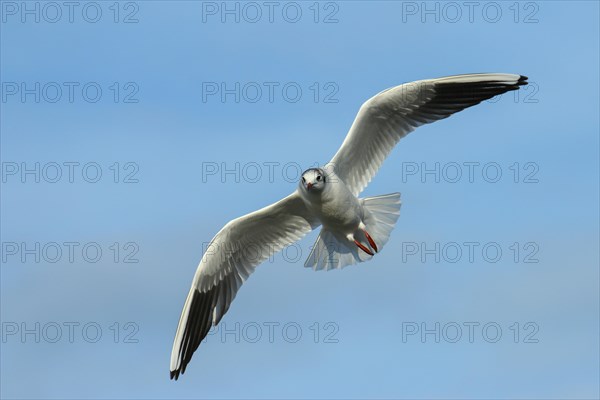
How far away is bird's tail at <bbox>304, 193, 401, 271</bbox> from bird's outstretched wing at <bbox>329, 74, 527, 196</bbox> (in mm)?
263

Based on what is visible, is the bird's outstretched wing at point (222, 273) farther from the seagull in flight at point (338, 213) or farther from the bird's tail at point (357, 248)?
the bird's tail at point (357, 248)

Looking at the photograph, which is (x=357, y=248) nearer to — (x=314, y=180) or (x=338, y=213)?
(x=338, y=213)

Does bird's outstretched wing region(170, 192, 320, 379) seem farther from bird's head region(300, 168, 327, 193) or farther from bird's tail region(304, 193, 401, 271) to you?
bird's head region(300, 168, 327, 193)

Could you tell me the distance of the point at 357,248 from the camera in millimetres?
10867

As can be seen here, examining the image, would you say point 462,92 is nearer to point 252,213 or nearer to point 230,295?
point 252,213

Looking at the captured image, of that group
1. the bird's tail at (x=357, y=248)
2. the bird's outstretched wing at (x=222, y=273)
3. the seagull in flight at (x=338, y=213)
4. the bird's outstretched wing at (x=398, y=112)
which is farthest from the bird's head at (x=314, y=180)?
the bird's outstretched wing at (x=222, y=273)

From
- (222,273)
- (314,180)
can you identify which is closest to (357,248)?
(314,180)

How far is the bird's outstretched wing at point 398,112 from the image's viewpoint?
10.4 metres

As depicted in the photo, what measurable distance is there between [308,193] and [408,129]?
50.4 inches

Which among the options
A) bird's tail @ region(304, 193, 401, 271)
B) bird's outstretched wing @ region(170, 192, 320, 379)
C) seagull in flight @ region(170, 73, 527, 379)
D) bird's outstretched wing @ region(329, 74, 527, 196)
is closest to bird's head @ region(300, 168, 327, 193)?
seagull in flight @ region(170, 73, 527, 379)

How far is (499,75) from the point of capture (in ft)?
34.3

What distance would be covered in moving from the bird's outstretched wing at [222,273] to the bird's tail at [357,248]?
0.26m

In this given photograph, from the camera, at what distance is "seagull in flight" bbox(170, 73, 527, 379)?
1033 centimetres

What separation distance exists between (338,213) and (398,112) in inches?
46.3
